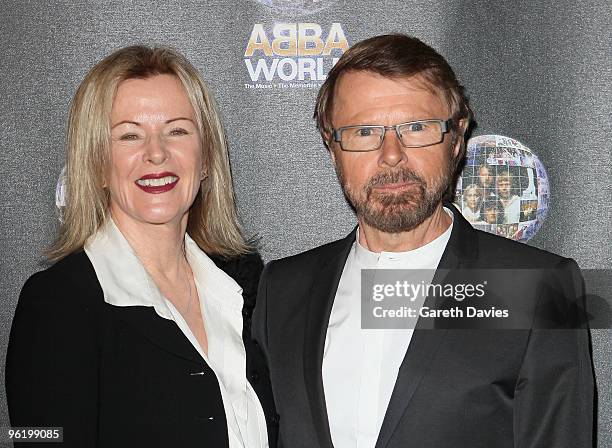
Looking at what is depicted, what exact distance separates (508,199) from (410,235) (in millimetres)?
551

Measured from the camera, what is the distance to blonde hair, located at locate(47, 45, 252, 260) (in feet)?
7.08

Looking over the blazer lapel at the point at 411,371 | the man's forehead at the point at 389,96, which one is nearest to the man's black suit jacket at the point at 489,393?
the blazer lapel at the point at 411,371

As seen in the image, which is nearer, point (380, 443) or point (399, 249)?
point (380, 443)

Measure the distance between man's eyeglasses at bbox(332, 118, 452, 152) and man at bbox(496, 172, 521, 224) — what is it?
511mm

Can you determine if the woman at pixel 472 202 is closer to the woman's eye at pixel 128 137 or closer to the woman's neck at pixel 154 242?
the woman's neck at pixel 154 242

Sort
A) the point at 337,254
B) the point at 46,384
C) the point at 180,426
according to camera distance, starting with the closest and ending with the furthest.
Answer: the point at 46,384 < the point at 180,426 < the point at 337,254

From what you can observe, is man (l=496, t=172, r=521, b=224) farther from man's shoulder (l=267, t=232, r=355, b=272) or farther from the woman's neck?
the woman's neck

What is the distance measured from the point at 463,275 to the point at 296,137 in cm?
81

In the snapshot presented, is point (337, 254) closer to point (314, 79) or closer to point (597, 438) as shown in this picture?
point (314, 79)

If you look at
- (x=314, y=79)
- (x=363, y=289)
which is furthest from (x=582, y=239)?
(x=314, y=79)

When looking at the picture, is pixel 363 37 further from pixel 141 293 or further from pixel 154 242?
pixel 141 293

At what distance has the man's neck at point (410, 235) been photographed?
219cm

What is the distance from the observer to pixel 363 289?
2.23m

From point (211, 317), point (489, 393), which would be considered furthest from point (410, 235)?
point (211, 317)
